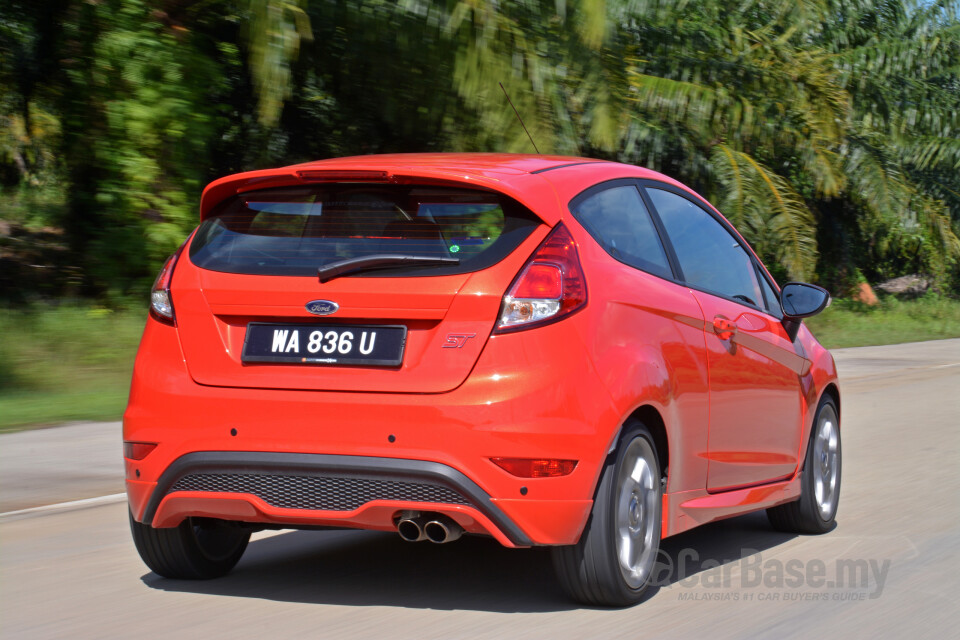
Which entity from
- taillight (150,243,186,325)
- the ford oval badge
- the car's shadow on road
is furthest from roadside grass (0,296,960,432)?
the ford oval badge

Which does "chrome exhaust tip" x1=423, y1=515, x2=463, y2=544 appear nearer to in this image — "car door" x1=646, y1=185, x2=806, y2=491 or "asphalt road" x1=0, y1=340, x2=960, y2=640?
"asphalt road" x1=0, y1=340, x2=960, y2=640

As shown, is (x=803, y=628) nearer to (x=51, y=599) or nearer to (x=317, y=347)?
(x=317, y=347)

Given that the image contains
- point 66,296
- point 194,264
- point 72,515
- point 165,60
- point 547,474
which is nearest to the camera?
point 547,474

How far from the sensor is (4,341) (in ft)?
35.3

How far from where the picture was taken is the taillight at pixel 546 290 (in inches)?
162

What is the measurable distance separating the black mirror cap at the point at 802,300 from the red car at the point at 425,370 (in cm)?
121

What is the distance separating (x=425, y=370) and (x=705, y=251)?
1837mm

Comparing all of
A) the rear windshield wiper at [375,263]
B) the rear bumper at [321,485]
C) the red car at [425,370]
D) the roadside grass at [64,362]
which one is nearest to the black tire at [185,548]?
the red car at [425,370]

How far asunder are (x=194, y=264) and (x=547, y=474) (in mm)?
1488

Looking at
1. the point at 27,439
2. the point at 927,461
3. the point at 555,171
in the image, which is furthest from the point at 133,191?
the point at 555,171

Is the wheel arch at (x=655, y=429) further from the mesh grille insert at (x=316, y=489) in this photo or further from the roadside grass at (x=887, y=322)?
the roadside grass at (x=887, y=322)

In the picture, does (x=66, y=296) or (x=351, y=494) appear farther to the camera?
(x=66, y=296)

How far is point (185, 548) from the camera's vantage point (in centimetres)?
476

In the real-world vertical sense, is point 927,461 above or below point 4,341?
above
